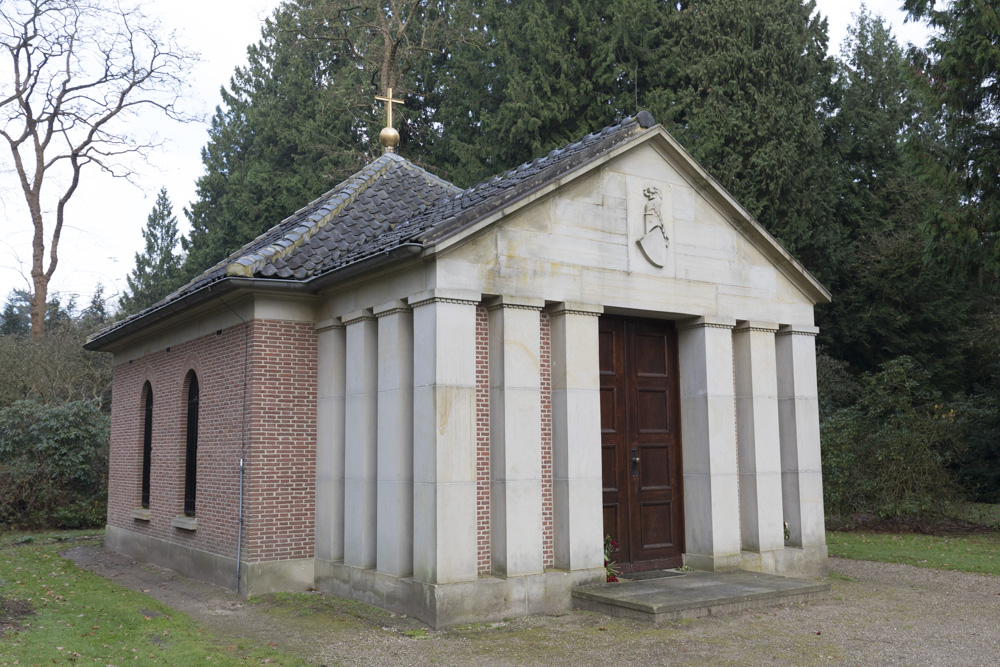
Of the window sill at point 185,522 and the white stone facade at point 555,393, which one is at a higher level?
the white stone facade at point 555,393

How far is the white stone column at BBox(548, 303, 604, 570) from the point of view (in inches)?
402

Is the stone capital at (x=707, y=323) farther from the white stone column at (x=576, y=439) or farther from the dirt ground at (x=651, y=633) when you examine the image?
the dirt ground at (x=651, y=633)

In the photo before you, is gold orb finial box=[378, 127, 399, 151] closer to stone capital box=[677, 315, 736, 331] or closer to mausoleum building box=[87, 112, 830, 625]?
mausoleum building box=[87, 112, 830, 625]

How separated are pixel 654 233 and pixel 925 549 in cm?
909

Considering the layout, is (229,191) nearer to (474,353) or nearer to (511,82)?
(511,82)

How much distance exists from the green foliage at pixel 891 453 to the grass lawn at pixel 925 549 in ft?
3.44

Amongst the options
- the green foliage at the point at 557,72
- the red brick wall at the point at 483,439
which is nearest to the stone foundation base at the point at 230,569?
the red brick wall at the point at 483,439

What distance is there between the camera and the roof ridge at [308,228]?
37.0ft

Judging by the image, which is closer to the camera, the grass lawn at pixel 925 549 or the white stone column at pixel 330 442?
the white stone column at pixel 330 442

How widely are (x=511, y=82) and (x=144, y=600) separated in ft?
66.6

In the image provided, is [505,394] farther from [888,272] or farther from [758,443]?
[888,272]

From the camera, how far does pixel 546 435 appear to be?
34.3 ft

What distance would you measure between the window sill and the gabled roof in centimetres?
319

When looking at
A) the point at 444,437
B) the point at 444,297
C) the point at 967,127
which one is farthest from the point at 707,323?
the point at 967,127
